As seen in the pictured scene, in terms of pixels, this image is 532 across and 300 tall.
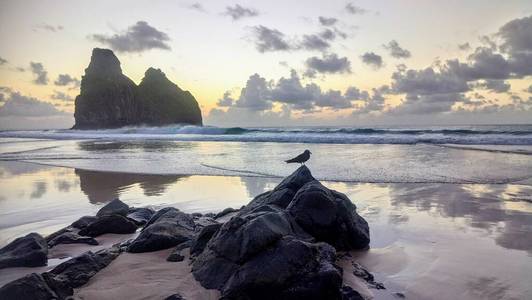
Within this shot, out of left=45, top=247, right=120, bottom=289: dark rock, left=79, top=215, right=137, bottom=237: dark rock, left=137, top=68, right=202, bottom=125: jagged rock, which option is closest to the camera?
left=45, top=247, right=120, bottom=289: dark rock

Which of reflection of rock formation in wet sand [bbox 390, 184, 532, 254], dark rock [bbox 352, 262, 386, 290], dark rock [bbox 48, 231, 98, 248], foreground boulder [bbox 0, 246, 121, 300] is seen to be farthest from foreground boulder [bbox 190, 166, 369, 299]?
reflection of rock formation in wet sand [bbox 390, 184, 532, 254]

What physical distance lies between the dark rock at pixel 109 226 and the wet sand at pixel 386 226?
2.44 feet

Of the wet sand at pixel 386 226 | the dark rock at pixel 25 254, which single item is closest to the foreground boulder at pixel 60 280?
the wet sand at pixel 386 226

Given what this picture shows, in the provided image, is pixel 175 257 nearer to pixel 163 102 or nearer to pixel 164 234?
pixel 164 234

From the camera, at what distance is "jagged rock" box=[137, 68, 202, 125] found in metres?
103

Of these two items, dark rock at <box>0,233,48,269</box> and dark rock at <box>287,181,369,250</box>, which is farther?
dark rock at <box>287,181,369,250</box>

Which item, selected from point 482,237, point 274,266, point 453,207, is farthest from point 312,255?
point 453,207

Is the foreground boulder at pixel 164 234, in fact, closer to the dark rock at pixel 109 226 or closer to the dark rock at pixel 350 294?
the dark rock at pixel 109 226

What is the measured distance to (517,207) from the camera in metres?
8.11

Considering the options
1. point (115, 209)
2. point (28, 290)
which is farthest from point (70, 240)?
point (28, 290)

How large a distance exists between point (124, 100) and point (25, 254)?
105476mm

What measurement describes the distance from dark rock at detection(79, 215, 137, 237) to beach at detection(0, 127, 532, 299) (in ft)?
1.00

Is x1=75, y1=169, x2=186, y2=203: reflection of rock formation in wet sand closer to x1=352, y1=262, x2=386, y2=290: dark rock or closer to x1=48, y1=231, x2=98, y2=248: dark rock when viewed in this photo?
x1=48, y1=231, x2=98, y2=248: dark rock

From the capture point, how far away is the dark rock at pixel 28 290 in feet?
12.1
